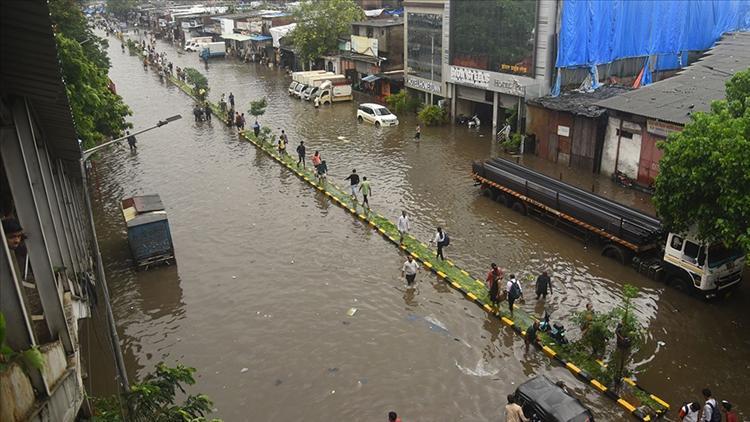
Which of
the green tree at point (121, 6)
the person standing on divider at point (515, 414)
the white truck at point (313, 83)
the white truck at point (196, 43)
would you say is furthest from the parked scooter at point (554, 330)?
the green tree at point (121, 6)

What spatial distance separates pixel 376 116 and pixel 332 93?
352 inches

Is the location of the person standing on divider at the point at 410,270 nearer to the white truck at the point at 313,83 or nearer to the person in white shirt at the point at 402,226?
the person in white shirt at the point at 402,226

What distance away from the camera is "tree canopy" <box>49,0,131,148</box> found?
20.4 meters

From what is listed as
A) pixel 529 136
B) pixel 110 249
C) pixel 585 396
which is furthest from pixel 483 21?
pixel 585 396

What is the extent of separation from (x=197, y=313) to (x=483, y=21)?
26205mm

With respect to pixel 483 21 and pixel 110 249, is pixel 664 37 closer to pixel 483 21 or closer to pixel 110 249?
pixel 483 21

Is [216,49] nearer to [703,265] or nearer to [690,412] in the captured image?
[703,265]

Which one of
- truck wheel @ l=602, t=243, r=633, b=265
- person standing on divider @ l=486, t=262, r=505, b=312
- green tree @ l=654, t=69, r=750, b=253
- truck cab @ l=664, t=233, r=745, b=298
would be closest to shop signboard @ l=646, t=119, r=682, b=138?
green tree @ l=654, t=69, r=750, b=253

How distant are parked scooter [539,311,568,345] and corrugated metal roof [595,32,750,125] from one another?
504 inches

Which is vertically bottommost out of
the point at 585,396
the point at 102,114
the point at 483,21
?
the point at 585,396

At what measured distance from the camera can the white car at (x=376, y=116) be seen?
3925 centimetres

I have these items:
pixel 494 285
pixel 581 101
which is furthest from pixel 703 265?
pixel 581 101

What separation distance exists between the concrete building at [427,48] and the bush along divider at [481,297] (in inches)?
574

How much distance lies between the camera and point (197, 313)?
1711 centimetres
